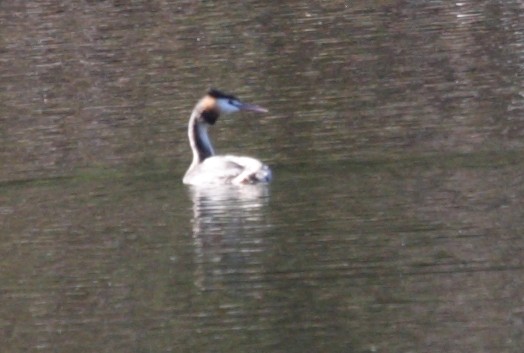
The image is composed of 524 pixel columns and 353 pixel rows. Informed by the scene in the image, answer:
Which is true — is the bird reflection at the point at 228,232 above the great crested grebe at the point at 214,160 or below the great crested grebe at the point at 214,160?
above

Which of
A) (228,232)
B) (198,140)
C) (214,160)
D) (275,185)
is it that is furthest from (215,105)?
(228,232)

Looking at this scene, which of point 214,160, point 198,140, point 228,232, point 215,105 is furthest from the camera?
point 215,105

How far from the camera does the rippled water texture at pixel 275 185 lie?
35.1ft

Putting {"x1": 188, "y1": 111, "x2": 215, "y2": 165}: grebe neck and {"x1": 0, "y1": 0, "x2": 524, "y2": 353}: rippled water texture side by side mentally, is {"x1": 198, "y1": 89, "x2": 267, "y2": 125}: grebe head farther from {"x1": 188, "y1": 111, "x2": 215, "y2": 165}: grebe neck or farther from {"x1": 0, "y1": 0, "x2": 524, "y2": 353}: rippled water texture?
{"x1": 0, "y1": 0, "x2": 524, "y2": 353}: rippled water texture

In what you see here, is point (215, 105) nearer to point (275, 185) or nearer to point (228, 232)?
point (275, 185)

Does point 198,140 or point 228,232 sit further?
point 198,140

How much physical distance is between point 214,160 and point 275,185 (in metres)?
1.12

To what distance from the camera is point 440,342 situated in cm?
991

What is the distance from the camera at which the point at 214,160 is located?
51.6 ft

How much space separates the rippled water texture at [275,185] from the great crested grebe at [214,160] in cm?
23

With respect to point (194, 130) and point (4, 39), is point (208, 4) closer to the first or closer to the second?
point (4, 39)

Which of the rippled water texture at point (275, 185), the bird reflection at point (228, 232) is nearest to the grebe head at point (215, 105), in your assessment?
the rippled water texture at point (275, 185)

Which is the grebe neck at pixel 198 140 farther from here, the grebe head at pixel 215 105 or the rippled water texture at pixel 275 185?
the rippled water texture at pixel 275 185

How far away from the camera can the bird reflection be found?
11.8 m
